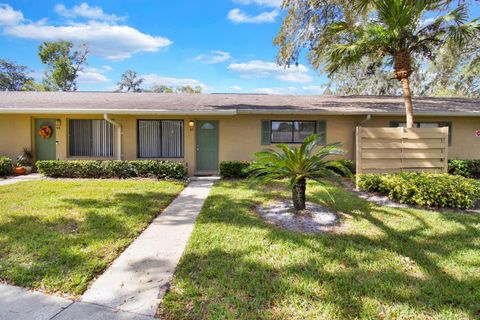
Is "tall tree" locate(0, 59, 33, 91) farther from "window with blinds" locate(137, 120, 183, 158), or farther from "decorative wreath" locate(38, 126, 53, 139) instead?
"window with blinds" locate(137, 120, 183, 158)

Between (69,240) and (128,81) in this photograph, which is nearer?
(69,240)

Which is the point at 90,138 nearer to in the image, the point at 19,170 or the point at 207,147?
the point at 19,170

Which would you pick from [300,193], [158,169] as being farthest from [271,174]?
[158,169]

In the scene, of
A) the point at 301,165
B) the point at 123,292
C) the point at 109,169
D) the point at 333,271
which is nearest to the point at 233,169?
the point at 109,169

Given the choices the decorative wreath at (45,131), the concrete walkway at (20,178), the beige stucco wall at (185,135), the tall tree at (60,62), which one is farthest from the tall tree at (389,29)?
the tall tree at (60,62)

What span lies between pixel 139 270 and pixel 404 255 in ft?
11.1

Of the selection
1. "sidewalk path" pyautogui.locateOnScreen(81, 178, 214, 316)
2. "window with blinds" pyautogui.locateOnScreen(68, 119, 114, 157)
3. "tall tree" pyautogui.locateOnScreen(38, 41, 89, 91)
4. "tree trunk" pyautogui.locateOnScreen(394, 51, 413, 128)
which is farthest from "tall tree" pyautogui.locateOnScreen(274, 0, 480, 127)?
"tall tree" pyautogui.locateOnScreen(38, 41, 89, 91)

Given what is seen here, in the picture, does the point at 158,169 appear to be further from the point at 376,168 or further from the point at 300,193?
the point at 376,168

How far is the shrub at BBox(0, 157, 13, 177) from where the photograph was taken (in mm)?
9375

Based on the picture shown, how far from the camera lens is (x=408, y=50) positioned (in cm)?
769

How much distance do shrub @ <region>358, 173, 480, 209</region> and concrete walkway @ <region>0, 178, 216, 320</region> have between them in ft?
16.8

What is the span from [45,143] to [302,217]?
10566 millimetres

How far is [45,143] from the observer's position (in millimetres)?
10641

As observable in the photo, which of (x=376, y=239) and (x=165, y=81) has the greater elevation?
(x=165, y=81)
